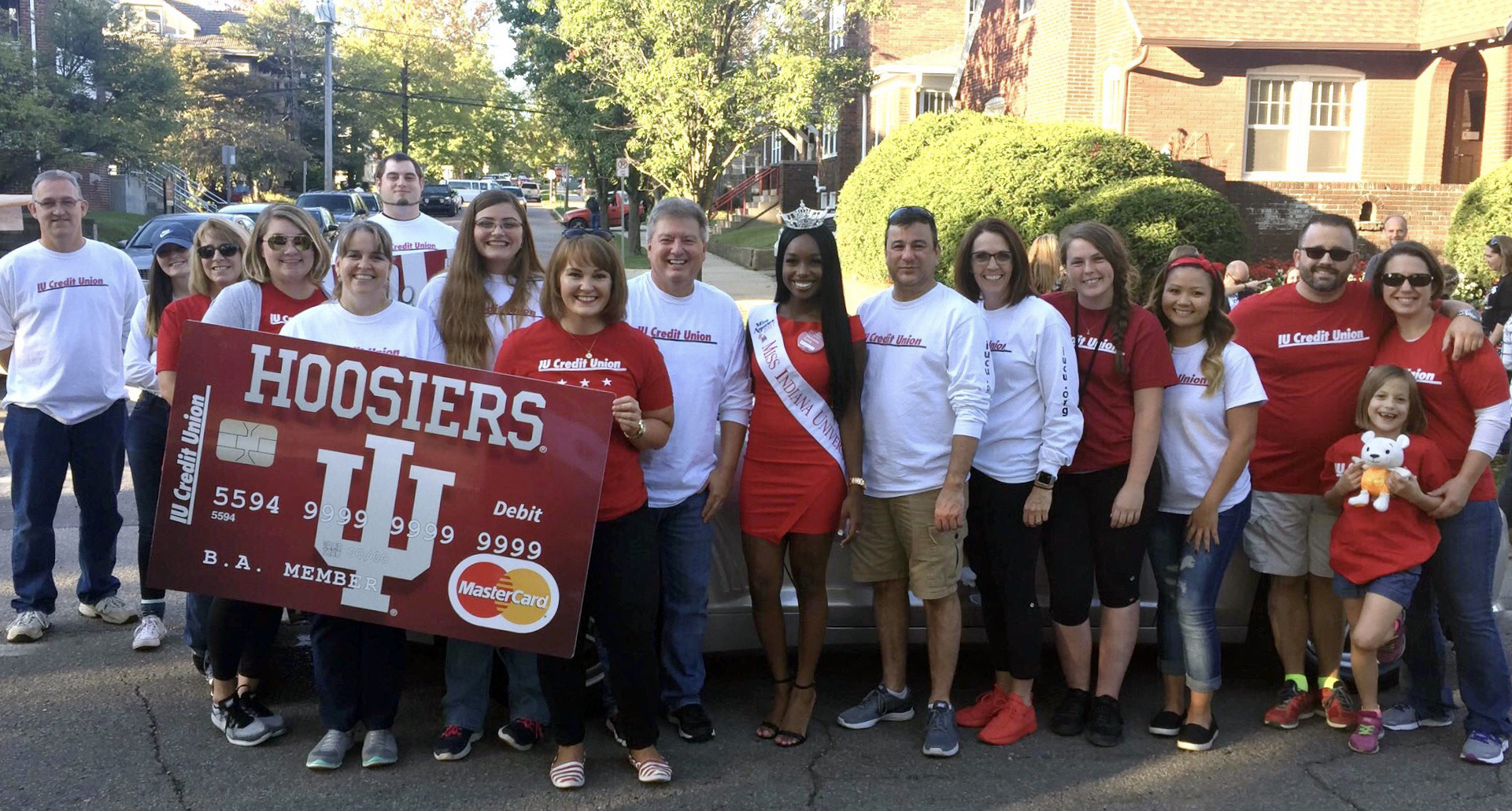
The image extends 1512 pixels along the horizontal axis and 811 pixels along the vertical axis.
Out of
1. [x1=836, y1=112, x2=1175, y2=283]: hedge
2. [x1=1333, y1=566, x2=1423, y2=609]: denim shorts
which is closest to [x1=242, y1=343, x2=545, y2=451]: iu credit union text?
[x1=1333, y1=566, x2=1423, y2=609]: denim shorts

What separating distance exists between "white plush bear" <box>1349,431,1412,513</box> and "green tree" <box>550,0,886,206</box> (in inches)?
818

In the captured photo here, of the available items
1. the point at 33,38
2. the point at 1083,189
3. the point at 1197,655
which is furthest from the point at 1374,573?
the point at 33,38

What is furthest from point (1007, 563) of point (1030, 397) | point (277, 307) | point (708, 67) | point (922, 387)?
point (708, 67)

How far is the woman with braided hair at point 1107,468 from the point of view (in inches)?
173

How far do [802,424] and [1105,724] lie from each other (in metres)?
1.55

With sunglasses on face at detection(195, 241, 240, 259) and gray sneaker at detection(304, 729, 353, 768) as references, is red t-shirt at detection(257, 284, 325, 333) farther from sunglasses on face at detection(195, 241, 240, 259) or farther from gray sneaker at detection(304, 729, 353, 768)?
gray sneaker at detection(304, 729, 353, 768)

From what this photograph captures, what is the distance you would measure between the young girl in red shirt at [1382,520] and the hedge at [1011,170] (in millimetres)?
9944

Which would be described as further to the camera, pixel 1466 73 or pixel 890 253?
pixel 1466 73

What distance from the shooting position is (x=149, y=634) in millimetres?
5438

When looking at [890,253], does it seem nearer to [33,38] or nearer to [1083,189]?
[1083,189]

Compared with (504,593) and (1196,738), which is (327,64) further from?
(1196,738)

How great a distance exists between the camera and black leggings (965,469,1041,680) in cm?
445

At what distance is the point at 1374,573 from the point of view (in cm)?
438

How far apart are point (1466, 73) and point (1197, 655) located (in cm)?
1814
